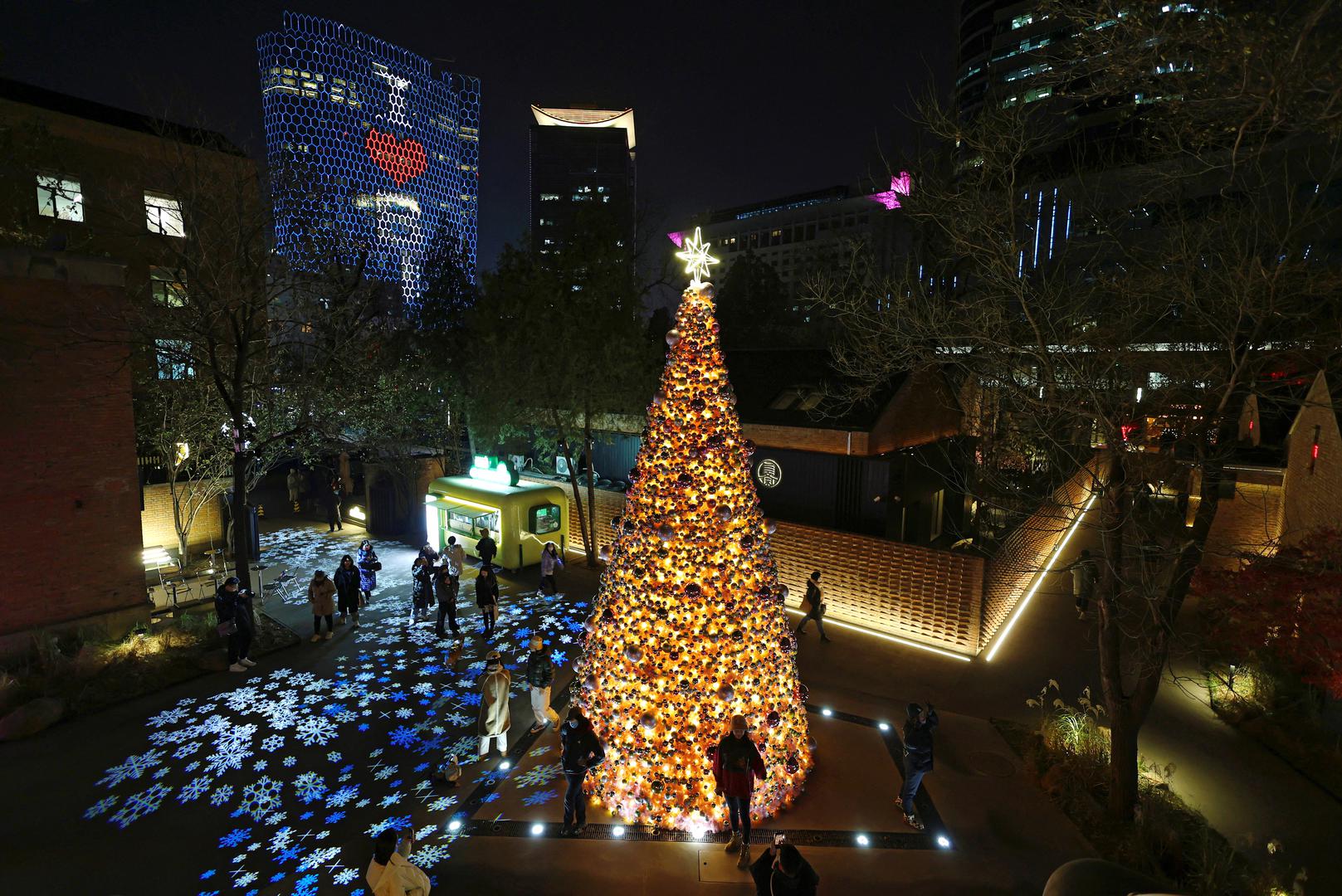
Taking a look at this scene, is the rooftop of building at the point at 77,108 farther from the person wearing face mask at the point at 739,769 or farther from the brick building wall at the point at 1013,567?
A: the brick building wall at the point at 1013,567

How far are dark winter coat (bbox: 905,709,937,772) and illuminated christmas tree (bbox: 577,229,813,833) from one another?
53.6 inches

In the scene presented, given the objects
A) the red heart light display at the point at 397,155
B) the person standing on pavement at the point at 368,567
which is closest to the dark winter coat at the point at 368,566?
the person standing on pavement at the point at 368,567

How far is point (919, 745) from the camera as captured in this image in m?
6.67

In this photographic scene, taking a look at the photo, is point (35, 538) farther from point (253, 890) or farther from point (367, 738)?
point (253, 890)

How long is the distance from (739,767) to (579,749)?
1721mm

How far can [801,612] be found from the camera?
547 inches

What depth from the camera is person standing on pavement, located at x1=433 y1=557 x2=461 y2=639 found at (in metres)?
12.0

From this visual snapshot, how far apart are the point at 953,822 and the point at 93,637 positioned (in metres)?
14.4

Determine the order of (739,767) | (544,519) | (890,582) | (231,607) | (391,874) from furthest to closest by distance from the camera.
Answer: (544,519) → (890,582) → (231,607) → (739,767) → (391,874)

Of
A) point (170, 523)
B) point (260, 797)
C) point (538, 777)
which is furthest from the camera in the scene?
point (170, 523)

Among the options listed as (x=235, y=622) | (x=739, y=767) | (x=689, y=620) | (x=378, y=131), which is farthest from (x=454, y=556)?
(x=378, y=131)

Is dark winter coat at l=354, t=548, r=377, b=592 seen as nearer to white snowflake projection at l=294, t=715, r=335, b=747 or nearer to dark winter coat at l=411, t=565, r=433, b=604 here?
dark winter coat at l=411, t=565, r=433, b=604

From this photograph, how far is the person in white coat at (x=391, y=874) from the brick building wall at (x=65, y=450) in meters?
10.4

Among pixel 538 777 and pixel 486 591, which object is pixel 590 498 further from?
pixel 538 777
